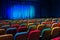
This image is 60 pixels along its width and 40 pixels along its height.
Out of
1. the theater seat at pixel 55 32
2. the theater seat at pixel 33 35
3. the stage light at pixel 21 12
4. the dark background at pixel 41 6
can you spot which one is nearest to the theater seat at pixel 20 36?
the theater seat at pixel 33 35

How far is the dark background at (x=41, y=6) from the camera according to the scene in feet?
63.4

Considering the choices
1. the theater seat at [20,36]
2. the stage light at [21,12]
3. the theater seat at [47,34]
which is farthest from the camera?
the stage light at [21,12]

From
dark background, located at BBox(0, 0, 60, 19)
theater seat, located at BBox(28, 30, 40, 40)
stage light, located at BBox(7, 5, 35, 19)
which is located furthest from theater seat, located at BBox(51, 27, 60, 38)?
stage light, located at BBox(7, 5, 35, 19)

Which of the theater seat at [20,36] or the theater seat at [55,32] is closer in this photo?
the theater seat at [20,36]

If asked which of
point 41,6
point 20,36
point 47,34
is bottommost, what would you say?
point 47,34

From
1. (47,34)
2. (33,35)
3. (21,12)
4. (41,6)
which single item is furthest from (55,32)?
Answer: (21,12)

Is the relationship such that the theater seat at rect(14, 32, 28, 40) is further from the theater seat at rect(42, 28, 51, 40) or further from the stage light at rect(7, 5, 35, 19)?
the stage light at rect(7, 5, 35, 19)

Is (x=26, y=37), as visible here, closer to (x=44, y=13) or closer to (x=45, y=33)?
(x=45, y=33)

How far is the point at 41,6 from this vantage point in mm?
20531

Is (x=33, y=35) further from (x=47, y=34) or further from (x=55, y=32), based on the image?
(x=55, y=32)

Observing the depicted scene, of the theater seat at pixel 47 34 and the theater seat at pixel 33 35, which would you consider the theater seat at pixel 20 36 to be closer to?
the theater seat at pixel 33 35

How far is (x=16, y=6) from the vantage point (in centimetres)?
2030

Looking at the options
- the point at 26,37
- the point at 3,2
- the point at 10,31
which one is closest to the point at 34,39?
the point at 26,37

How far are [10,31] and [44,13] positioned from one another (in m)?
16.5
